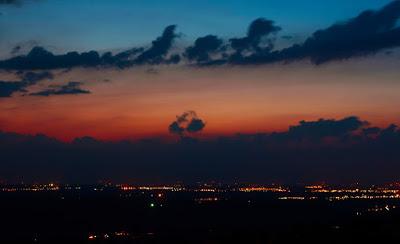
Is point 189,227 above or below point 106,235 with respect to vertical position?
below

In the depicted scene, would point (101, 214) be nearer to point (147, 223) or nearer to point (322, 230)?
point (147, 223)

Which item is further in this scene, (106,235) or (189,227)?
(189,227)

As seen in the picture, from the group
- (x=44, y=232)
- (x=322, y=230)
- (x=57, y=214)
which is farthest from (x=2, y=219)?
(x=322, y=230)

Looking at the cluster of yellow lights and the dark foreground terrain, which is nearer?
the dark foreground terrain

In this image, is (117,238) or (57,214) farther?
(57,214)

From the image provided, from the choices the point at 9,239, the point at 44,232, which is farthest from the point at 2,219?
the point at 9,239

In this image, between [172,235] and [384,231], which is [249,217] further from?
[384,231]

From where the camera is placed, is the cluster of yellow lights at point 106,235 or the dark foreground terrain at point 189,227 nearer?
the dark foreground terrain at point 189,227

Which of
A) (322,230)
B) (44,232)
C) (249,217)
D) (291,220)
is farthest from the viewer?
(249,217)

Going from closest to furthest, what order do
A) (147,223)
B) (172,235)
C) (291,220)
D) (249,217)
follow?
1. (172,235)
2. (147,223)
3. (291,220)
4. (249,217)
